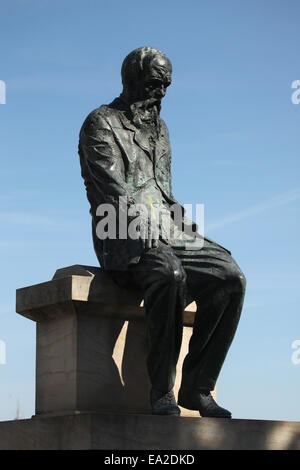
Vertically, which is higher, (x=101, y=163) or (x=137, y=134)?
(x=137, y=134)

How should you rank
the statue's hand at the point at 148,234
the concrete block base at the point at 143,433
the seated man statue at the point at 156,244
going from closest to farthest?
the concrete block base at the point at 143,433, the seated man statue at the point at 156,244, the statue's hand at the point at 148,234

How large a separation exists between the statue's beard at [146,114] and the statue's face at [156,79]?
0.20ft

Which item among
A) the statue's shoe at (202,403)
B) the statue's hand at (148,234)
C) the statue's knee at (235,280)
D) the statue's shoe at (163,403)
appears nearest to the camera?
the statue's shoe at (163,403)

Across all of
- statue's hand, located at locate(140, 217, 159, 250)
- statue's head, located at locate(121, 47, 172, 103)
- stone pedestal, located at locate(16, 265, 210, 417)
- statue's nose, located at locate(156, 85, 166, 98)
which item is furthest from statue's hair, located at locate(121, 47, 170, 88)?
stone pedestal, located at locate(16, 265, 210, 417)

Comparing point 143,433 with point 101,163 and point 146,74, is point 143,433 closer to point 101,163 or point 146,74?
point 101,163

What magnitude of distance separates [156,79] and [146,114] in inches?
14.9

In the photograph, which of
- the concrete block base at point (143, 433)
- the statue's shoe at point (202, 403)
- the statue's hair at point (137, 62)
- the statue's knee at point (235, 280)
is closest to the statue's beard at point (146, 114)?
the statue's hair at point (137, 62)

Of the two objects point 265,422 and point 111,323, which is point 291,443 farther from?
point 111,323

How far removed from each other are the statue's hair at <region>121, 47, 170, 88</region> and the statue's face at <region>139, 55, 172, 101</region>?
0.05 meters

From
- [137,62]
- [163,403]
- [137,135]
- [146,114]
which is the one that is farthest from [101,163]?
[163,403]

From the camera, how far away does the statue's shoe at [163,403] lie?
26.1ft

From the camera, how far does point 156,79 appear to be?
9117mm

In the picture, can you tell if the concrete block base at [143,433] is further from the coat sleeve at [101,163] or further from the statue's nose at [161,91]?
the statue's nose at [161,91]
